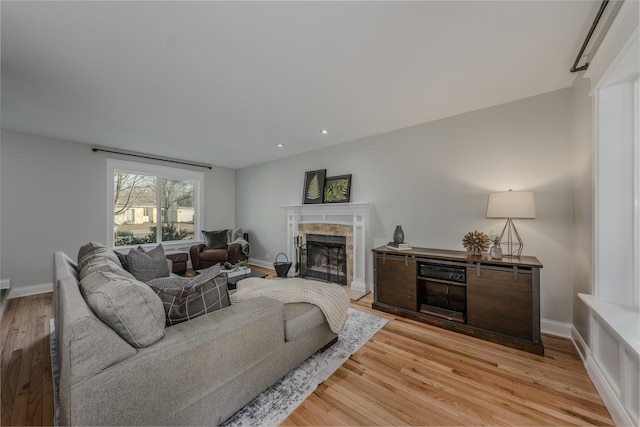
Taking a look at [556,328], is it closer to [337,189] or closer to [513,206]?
[513,206]

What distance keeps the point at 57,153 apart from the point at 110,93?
8.32ft

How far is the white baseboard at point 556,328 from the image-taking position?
95.7 inches

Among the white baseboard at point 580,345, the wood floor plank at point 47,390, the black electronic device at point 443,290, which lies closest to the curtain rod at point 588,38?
the black electronic device at point 443,290

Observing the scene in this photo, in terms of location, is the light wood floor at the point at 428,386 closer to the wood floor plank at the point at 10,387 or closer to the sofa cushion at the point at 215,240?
the wood floor plank at the point at 10,387

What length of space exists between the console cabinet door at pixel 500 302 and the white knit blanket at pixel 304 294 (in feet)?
4.52

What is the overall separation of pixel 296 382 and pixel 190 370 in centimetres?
88

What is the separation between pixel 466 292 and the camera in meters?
2.55

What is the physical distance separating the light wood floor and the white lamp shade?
1.26 m

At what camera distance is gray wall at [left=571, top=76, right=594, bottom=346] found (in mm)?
1959

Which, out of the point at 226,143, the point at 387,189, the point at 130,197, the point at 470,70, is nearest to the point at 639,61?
the point at 470,70

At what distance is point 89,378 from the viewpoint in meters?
0.95

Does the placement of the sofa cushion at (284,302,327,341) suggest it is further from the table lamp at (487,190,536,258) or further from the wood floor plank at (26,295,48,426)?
the table lamp at (487,190,536,258)

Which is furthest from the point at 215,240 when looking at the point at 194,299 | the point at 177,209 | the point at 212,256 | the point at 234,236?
the point at 194,299

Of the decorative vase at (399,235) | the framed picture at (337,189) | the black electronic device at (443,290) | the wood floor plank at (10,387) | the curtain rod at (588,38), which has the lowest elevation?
the wood floor plank at (10,387)
